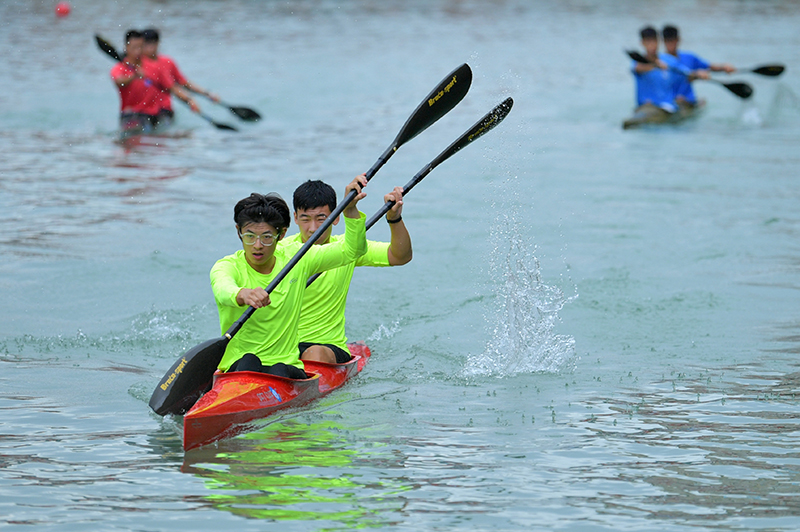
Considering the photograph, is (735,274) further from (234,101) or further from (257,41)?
(257,41)

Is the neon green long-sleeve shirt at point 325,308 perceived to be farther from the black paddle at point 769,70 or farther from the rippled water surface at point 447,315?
the black paddle at point 769,70

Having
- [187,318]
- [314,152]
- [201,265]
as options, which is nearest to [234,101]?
[314,152]

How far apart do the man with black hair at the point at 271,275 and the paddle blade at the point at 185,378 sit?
0.13m

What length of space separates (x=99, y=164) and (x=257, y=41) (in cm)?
1401

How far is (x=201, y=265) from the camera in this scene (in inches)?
388

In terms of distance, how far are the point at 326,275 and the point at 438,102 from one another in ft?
4.45

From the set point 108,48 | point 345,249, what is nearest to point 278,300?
→ point 345,249

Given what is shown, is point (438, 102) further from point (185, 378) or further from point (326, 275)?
point (185, 378)

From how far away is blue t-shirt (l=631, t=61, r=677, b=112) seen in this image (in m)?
17.1

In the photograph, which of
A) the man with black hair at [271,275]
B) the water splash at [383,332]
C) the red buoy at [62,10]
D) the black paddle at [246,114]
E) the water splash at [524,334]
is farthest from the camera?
the red buoy at [62,10]

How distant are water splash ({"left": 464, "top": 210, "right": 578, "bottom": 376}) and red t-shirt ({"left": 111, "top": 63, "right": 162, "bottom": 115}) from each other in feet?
27.5

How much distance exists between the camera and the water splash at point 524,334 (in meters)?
7.05

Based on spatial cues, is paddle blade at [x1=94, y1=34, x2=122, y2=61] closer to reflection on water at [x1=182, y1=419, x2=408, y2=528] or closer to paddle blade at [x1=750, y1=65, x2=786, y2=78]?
paddle blade at [x1=750, y1=65, x2=786, y2=78]

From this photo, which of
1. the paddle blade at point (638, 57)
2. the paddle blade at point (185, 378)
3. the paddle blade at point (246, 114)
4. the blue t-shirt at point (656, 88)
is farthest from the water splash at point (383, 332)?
the blue t-shirt at point (656, 88)
